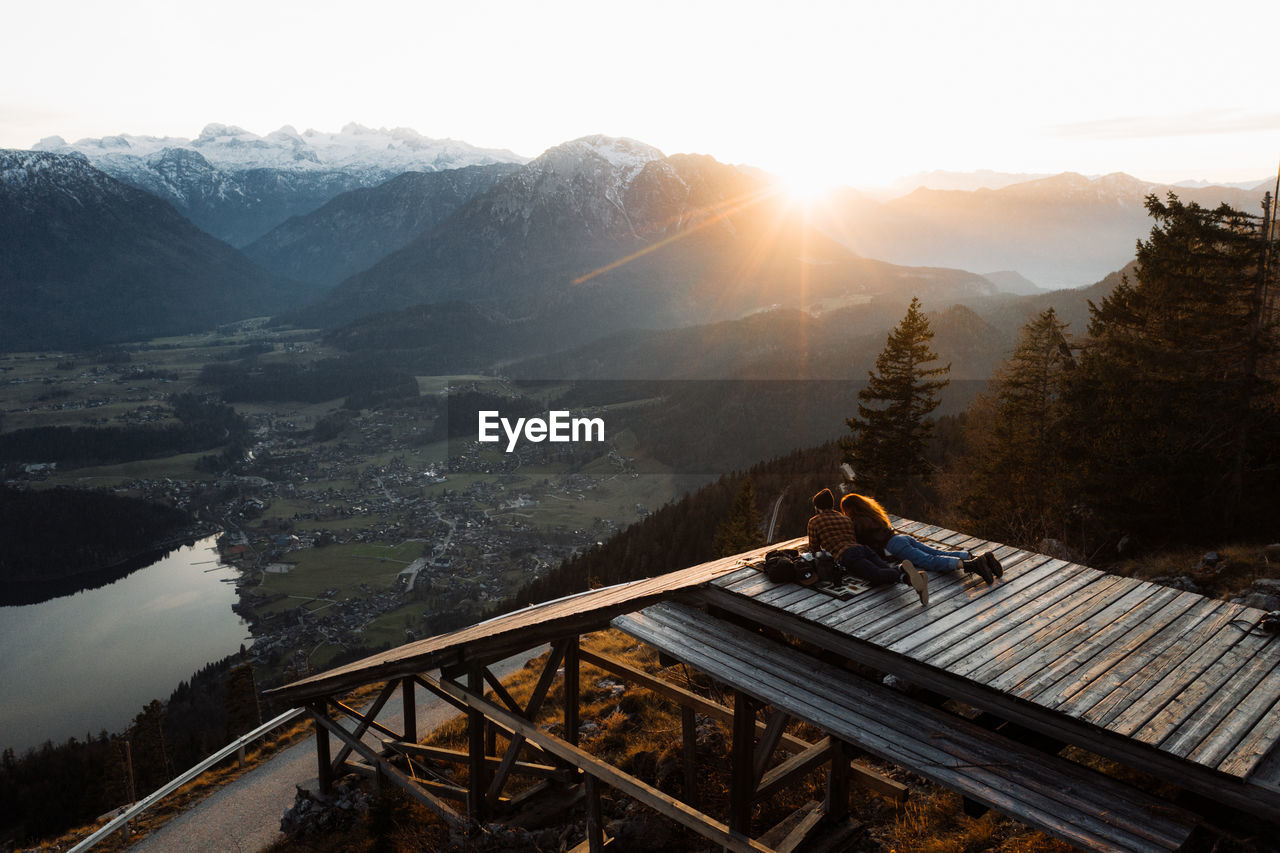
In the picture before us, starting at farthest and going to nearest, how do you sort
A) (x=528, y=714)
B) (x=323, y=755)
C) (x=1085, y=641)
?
1. (x=323, y=755)
2. (x=528, y=714)
3. (x=1085, y=641)

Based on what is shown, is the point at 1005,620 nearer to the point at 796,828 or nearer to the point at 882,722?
the point at 882,722

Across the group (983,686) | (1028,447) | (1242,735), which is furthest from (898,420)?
(1242,735)

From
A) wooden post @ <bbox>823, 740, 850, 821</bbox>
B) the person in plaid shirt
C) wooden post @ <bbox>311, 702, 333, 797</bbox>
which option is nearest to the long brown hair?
the person in plaid shirt

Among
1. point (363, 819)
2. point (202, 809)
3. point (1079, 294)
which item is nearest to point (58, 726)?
point (202, 809)

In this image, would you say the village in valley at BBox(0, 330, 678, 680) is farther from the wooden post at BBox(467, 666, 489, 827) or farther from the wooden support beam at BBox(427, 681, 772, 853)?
the wooden support beam at BBox(427, 681, 772, 853)

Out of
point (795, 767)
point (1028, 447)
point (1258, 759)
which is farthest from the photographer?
point (1028, 447)

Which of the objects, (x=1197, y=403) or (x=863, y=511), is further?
(x=1197, y=403)
